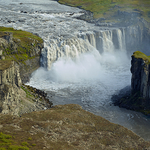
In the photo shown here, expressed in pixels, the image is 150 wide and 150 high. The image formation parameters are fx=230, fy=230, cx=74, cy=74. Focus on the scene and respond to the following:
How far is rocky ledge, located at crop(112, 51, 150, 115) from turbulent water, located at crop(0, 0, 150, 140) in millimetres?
1682

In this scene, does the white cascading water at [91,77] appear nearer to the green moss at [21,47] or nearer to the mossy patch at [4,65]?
the green moss at [21,47]

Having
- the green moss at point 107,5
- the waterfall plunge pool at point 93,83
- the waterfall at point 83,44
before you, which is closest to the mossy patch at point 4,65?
the waterfall plunge pool at point 93,83

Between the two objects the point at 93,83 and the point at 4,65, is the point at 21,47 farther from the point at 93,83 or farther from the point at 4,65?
the point at 4,65

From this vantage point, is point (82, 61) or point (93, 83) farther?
point (82, 61)

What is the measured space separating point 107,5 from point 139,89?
303 ft

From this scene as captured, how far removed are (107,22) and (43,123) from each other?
8081cm

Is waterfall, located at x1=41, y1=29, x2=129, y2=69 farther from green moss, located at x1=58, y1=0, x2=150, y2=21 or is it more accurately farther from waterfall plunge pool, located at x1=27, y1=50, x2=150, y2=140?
green moss, located at x1=58, y1=0, x2=150, y2=21

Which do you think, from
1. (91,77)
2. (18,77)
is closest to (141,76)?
(91,77)

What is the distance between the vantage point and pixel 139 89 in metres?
48.3

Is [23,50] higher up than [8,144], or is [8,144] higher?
[23,50]

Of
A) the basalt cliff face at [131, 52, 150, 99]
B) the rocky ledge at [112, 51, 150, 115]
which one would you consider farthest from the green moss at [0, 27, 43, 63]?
the basalt cliff face at [131, 52, 150, 99]

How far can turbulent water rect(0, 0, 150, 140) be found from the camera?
161ft

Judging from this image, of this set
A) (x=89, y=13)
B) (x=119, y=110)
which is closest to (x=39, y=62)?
(x=119, y=110)

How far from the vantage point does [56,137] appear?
25344mm
